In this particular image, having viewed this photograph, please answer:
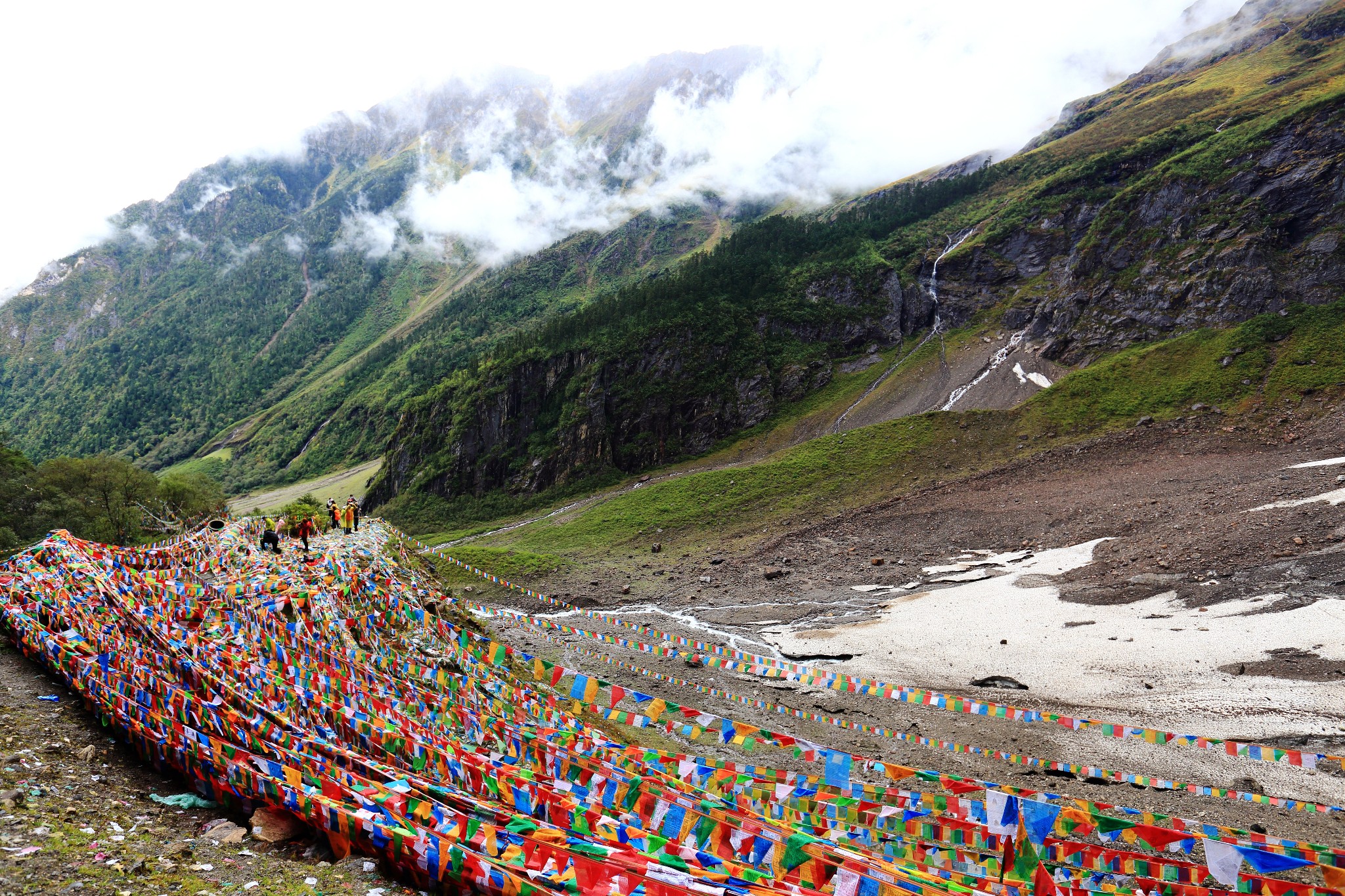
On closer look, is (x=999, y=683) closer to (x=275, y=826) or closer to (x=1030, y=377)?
(x=275, y=826)

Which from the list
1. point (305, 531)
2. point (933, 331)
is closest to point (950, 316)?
point (933, 331)

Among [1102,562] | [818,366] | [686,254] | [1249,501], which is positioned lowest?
[1102,562]

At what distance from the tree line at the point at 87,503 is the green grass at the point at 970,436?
2252cm

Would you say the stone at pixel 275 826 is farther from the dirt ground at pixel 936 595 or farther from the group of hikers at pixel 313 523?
the group of hikers at pixel 313 523

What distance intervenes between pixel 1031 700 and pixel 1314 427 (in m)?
36.6

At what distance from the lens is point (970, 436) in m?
53.3

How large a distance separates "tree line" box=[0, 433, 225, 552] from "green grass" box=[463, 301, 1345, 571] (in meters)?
22.5

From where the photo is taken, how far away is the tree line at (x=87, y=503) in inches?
1448

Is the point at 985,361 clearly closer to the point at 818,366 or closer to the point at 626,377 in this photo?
the point at 818,366

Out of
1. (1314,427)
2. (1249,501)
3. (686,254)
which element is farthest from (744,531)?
(686,254)

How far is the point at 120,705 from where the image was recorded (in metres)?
8.55

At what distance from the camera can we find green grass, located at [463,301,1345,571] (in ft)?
157

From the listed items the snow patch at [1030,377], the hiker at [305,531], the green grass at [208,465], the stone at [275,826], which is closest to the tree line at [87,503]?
the hiker at [305,531]

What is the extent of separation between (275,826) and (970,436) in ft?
183
